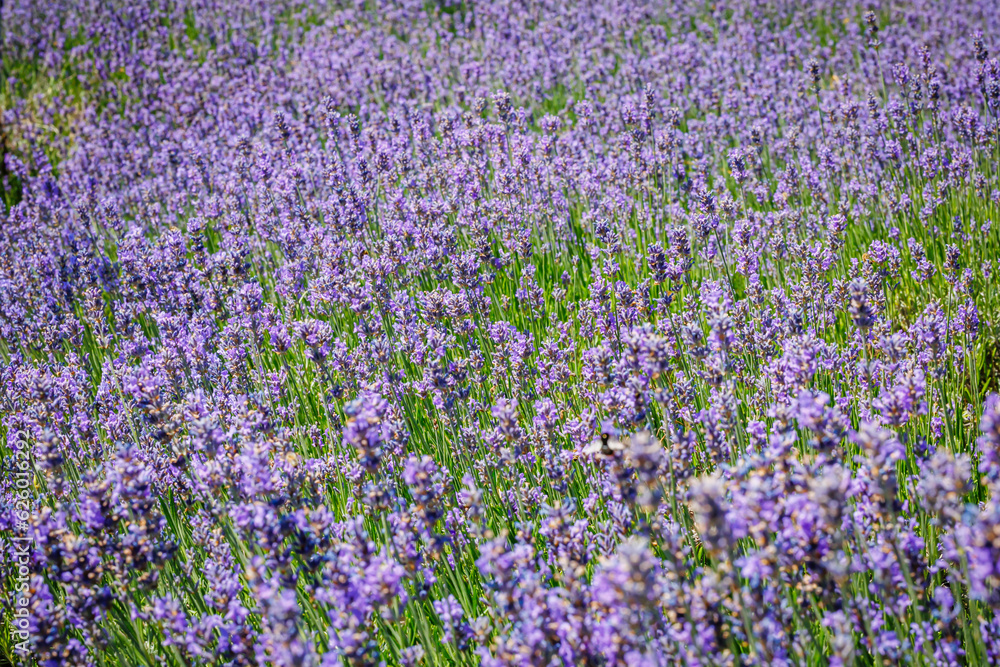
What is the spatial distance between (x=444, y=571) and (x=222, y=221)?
4.94 meters

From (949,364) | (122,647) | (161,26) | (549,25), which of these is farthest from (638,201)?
(161,26)

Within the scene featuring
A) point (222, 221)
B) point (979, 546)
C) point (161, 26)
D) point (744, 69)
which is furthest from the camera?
point (161, 26)

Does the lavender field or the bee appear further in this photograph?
the bee

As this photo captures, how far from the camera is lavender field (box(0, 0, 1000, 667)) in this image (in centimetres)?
185

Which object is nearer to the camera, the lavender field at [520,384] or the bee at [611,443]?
the lavender field at [520,384]

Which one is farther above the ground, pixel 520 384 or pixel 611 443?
pixel 611 443

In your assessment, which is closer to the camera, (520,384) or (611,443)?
(611,443)

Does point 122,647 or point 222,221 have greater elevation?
point 222,221

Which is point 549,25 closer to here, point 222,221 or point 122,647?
point 222,221

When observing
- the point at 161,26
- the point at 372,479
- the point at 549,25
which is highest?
the point at 161,26

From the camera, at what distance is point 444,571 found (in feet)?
8.78

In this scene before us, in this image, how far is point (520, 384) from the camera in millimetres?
3420

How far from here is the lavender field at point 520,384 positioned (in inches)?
72.7

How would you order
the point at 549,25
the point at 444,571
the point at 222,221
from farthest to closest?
the point at 549,25 → the point at 222,221 → the point at 444,571
